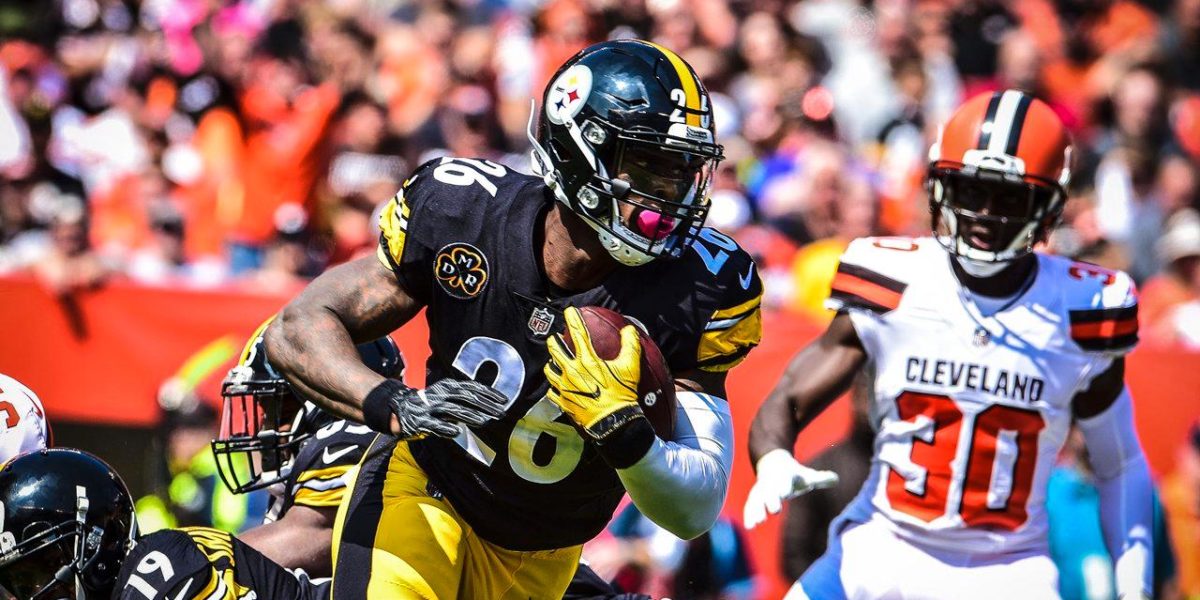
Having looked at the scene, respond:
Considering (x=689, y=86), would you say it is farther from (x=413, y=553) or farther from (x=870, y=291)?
(x=413, y=553)

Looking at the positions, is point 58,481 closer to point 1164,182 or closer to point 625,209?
point 625,209

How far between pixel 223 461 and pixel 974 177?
11.5 feet

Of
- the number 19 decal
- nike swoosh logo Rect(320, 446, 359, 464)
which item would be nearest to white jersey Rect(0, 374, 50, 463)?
nike swoosh logo Rect(320, 446, 359, 464)

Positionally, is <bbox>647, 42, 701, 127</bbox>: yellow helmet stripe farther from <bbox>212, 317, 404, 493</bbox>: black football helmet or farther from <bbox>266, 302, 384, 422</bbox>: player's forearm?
<bbox>212, 317, 404, 493</bbox>: black football helmet

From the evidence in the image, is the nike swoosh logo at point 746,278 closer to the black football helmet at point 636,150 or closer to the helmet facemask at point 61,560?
the black football helmet at point 636,150

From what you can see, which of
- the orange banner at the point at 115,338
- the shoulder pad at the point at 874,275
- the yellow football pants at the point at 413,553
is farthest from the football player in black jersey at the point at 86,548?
the orange banner at the point at 115,338

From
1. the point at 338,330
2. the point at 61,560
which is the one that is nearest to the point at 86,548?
the point at 61,560

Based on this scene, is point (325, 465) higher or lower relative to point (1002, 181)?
lower

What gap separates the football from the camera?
2.93 meters

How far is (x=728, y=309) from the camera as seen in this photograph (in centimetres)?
326

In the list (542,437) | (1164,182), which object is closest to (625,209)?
(542,437)

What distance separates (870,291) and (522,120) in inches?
210

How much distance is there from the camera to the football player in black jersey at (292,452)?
3.89 metres

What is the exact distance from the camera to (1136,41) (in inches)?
351
